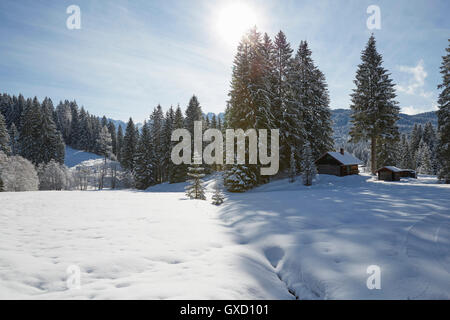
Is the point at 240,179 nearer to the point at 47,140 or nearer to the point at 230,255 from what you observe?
the point at 230,255

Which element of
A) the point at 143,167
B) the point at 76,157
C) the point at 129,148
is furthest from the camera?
the point at 76,157

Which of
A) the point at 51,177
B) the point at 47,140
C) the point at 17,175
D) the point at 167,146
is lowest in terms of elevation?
the point at 51,177

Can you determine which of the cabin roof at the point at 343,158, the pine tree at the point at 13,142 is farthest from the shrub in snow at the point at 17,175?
the cabin roof at the point at 343,158

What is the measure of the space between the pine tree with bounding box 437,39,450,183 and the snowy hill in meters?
84.5

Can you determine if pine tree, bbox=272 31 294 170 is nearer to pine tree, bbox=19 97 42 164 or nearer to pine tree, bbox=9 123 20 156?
pine tree, bbox=19 97 42 164

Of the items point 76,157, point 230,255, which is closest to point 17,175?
point 230,255

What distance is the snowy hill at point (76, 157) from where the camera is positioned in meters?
66.5

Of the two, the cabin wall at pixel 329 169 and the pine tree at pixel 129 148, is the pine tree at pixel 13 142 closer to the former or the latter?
the pine tree at pixel 129 148

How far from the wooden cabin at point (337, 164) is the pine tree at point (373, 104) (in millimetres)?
3159

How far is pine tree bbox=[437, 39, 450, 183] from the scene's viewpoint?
21500 mm

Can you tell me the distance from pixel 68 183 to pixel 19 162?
51.7 feet

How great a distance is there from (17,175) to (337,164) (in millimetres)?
47690

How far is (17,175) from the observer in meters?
30.8
